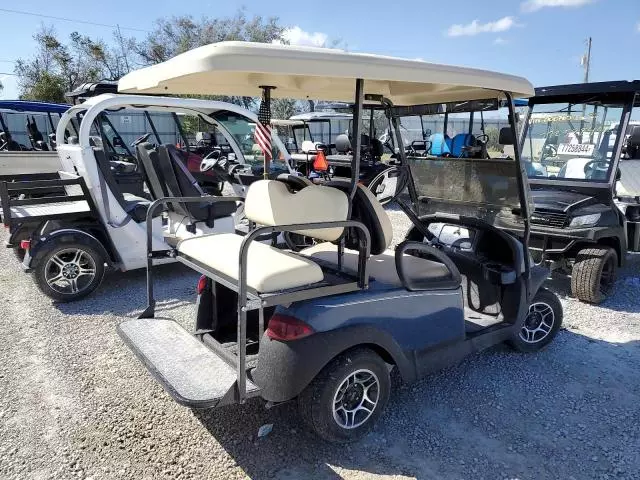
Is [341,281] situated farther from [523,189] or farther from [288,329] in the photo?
[523,189]

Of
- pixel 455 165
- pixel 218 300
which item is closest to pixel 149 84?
pixel 218 300

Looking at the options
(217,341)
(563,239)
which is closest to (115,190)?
(217,341)

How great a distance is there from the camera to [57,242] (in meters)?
4.20

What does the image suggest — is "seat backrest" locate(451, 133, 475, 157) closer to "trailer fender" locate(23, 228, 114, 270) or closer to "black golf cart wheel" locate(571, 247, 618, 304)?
"black golf cart wheel" locate(571, 247, 618, 304)

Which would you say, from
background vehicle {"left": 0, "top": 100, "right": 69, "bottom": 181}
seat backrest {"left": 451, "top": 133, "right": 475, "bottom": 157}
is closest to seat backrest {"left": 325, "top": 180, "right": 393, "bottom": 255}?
seat backrest {"left": 451, "top": 133, "right": 475, "bottom": 157}

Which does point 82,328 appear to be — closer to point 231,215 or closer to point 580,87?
point 231,215

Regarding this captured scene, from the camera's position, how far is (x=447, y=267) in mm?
2699

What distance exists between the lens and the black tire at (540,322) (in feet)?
11.0

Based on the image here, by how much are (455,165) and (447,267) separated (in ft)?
3.19

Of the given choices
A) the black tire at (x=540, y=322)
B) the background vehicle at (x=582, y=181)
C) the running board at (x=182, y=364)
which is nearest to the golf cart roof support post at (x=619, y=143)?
the background vehicle at (x=582, y=181)

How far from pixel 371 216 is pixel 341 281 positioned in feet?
1.23

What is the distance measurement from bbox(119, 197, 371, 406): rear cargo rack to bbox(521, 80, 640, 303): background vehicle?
277cm

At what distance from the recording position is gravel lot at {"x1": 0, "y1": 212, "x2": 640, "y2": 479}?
2236 mm

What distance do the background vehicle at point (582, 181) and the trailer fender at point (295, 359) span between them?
2954mm
